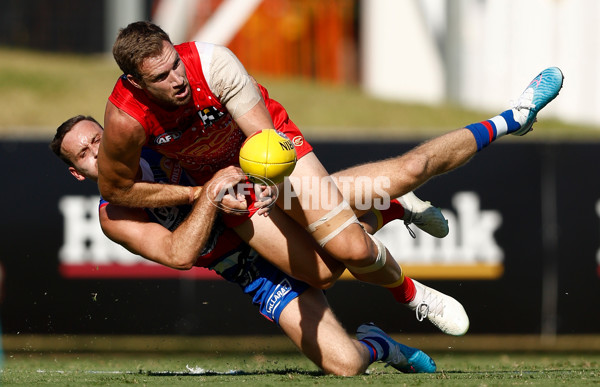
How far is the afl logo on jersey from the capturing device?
18.4 feet

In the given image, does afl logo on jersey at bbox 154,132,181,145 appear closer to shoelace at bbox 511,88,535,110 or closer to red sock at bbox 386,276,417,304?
red sock at bbox 386,276,417,304

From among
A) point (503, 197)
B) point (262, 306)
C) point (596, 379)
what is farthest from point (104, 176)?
point (503, 197)

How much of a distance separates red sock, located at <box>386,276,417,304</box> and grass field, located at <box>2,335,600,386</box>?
0.51 m

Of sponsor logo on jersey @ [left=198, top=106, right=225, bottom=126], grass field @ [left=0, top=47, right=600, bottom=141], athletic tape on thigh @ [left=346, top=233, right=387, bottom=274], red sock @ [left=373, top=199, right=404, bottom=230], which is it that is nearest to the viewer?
sponsor logo on jersey @ [left=198, top=106, right=225, bottom=126]

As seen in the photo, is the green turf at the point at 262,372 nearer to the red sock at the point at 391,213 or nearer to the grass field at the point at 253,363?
the grass field at the point at 253,363

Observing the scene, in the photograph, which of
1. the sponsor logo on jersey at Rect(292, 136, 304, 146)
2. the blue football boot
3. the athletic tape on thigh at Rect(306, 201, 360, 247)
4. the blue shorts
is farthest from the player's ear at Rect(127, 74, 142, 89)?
the blue football boot

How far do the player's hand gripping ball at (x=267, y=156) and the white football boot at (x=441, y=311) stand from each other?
65.4 inches

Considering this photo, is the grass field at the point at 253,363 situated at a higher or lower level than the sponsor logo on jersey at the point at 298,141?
lower

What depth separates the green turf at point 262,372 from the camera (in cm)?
536

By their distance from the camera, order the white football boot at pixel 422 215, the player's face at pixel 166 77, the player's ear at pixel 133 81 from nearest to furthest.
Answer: the player's face at pixel 166 77 < the player's ear at pixel 133 81 < the white football boot at pixel 422 215

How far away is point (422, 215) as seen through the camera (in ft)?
21.9

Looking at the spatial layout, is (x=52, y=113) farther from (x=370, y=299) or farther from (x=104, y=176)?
(x=104, y=176)

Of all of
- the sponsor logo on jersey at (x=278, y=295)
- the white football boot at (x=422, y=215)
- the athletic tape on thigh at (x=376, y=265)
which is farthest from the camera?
the white football boot at (x=422, y=215)

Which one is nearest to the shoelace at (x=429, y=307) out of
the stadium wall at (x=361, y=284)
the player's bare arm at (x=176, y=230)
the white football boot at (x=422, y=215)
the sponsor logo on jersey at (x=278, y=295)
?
the white football boot at (x=422, y=215)
